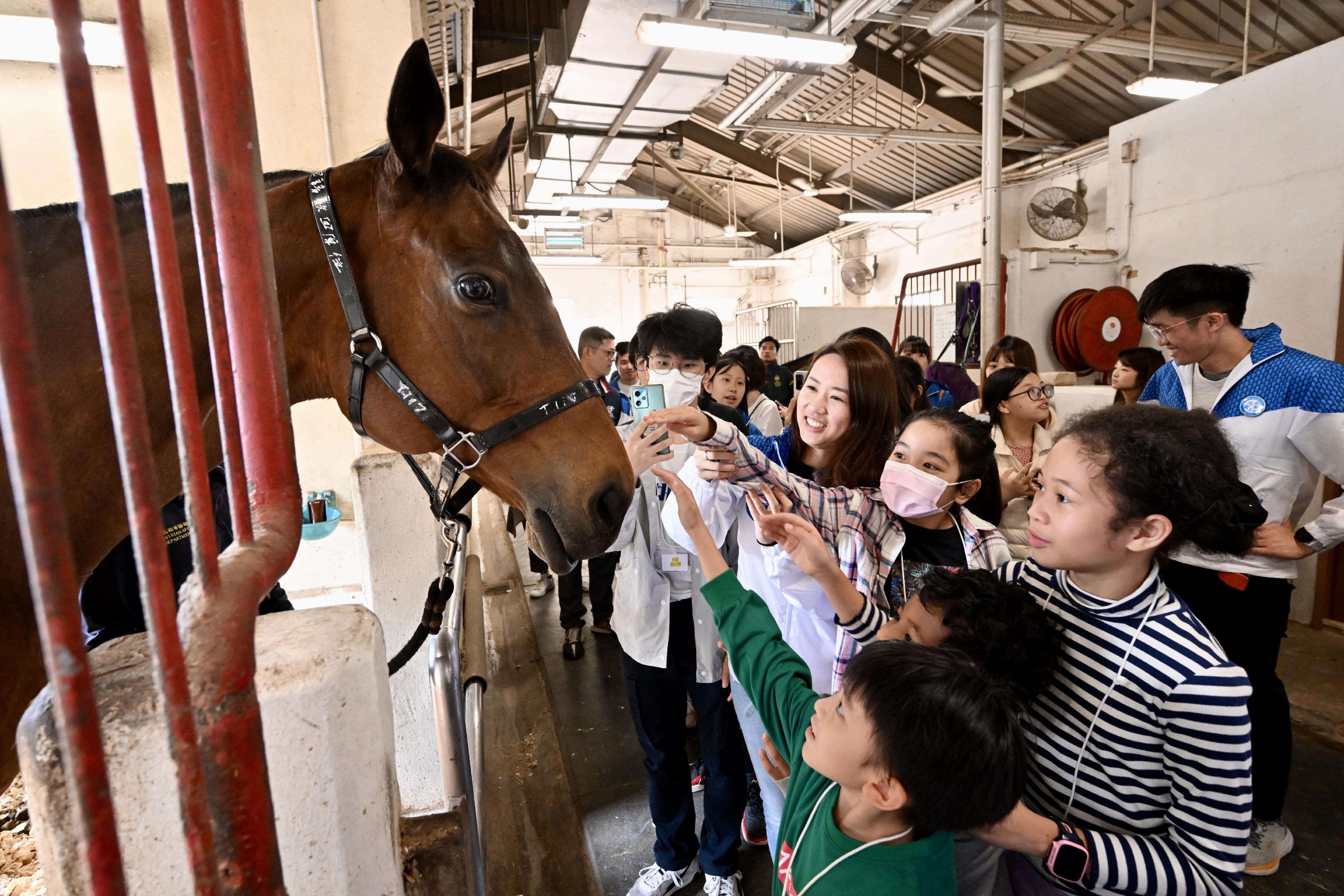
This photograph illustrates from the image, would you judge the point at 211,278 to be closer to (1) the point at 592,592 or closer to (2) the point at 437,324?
(2) the point at 437,324

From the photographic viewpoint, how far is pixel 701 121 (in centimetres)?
1288

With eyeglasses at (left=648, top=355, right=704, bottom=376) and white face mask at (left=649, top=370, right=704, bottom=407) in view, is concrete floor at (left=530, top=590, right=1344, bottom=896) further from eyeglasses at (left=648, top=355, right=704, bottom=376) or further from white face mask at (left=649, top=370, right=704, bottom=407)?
eyeglasses at (left=648, top=355, right=704, bottom=376)

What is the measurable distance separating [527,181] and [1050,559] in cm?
1209

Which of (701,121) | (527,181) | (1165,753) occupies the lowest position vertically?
(1165,753)

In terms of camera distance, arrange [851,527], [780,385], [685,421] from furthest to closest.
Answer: [780,385] < [851,527] < [685,421]

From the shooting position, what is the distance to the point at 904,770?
0.98 meters

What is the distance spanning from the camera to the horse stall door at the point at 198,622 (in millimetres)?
384

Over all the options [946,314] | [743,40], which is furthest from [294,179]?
[946,314]

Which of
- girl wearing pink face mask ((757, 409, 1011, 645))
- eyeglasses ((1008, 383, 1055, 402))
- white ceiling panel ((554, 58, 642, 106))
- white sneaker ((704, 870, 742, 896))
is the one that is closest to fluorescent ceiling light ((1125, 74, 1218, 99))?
eyeglasses ((1008, 383, 1055, 402))

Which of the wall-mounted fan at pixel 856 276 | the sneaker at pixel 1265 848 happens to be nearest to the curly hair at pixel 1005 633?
the sneaker at pixel 1265 848

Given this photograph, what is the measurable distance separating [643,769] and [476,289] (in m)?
2.71

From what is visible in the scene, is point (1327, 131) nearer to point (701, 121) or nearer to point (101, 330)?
point (101, 330)

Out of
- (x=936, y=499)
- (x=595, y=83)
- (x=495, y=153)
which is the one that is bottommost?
(x=936, y=499)

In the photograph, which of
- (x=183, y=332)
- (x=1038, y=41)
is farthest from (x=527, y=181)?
(x=183, y=332)
